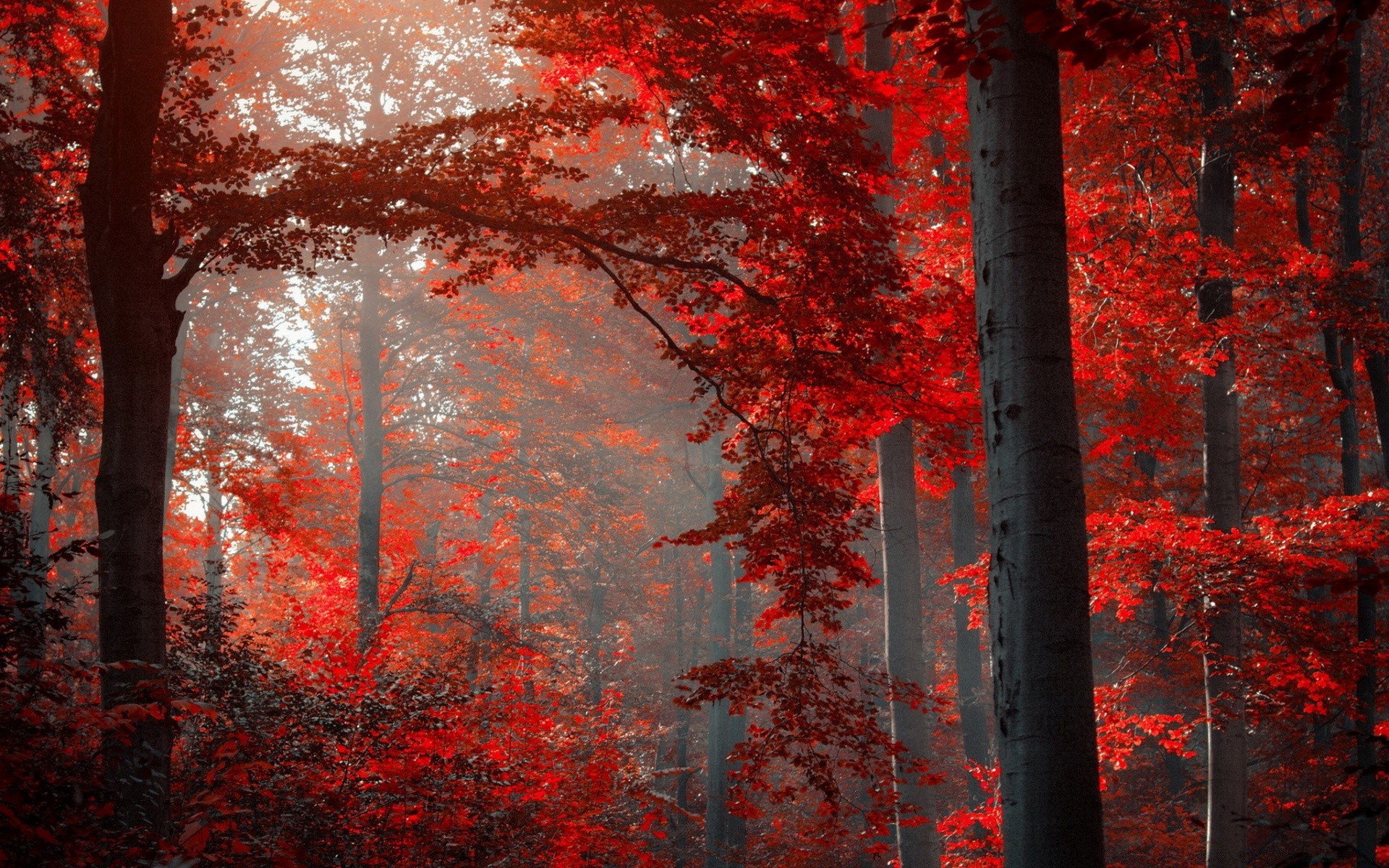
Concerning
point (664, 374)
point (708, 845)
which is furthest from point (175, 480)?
point (708, 845)

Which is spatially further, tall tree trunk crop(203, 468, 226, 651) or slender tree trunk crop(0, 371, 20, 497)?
tall tree trunk crop(203, 468, 226, 651)

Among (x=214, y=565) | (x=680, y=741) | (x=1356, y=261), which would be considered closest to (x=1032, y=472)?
(x=1356, y=261)

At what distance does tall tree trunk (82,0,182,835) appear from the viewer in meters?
5.63

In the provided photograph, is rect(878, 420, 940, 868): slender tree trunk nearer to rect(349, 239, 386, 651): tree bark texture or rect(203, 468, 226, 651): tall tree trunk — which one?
rect(203, 468, 226, 651): tall tree trunk

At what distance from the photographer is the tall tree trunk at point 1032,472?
294 centimetres

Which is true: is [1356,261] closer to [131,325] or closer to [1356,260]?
[1356,260]

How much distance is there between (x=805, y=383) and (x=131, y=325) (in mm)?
4104

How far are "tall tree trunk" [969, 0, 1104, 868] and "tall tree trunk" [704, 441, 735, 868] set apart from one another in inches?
449

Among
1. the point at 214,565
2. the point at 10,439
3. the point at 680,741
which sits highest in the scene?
the point at 10,439

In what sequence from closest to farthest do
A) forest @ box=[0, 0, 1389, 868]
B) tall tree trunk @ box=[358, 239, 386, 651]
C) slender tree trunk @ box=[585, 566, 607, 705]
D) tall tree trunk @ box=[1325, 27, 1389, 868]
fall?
forest @ box=[0, 0, 1389, 868] < tall tree trunk @ box=[1325, 27, 1389, 868] < tall tree trunk @ box=[358, 239, 386, 651] < slender tree trunk @ box=[585, 566, 607, 705]

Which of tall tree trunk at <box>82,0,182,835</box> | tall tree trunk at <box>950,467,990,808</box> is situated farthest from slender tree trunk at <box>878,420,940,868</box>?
tall tree trunk at <box>82,0,182,835</box>

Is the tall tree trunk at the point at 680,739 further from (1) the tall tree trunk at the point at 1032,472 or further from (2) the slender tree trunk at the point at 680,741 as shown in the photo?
(1) the tall tree trunk at the point at 1032,472

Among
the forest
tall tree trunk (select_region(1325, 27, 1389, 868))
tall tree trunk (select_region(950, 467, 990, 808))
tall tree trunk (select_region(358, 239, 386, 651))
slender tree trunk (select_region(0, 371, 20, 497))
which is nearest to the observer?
the forest

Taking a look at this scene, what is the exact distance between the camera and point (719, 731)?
55.1ft
